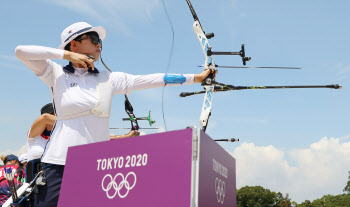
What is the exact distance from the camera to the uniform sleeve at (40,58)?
3182 mm

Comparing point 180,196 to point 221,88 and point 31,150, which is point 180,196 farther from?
point 221,88

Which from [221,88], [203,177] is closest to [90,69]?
[203,177]

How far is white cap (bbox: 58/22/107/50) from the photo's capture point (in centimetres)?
346

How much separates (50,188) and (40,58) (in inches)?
46.6

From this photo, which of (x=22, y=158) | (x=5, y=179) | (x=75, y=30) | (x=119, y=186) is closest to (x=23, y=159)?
(x=22, y=158)

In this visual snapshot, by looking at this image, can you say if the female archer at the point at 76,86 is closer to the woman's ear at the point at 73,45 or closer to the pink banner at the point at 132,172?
the woman's ear at the point at 73,45

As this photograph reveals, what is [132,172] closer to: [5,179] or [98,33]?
[98,33]

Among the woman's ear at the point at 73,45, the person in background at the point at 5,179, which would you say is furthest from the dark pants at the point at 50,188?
the person in background at the point at 5,179

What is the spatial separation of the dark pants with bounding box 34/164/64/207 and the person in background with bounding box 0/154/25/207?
329 cm

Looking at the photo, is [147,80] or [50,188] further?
[147,80]

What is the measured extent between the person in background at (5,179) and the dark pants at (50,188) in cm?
329

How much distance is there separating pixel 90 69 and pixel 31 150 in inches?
66.0

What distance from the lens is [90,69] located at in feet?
11.3

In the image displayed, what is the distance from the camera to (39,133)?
173 inches
